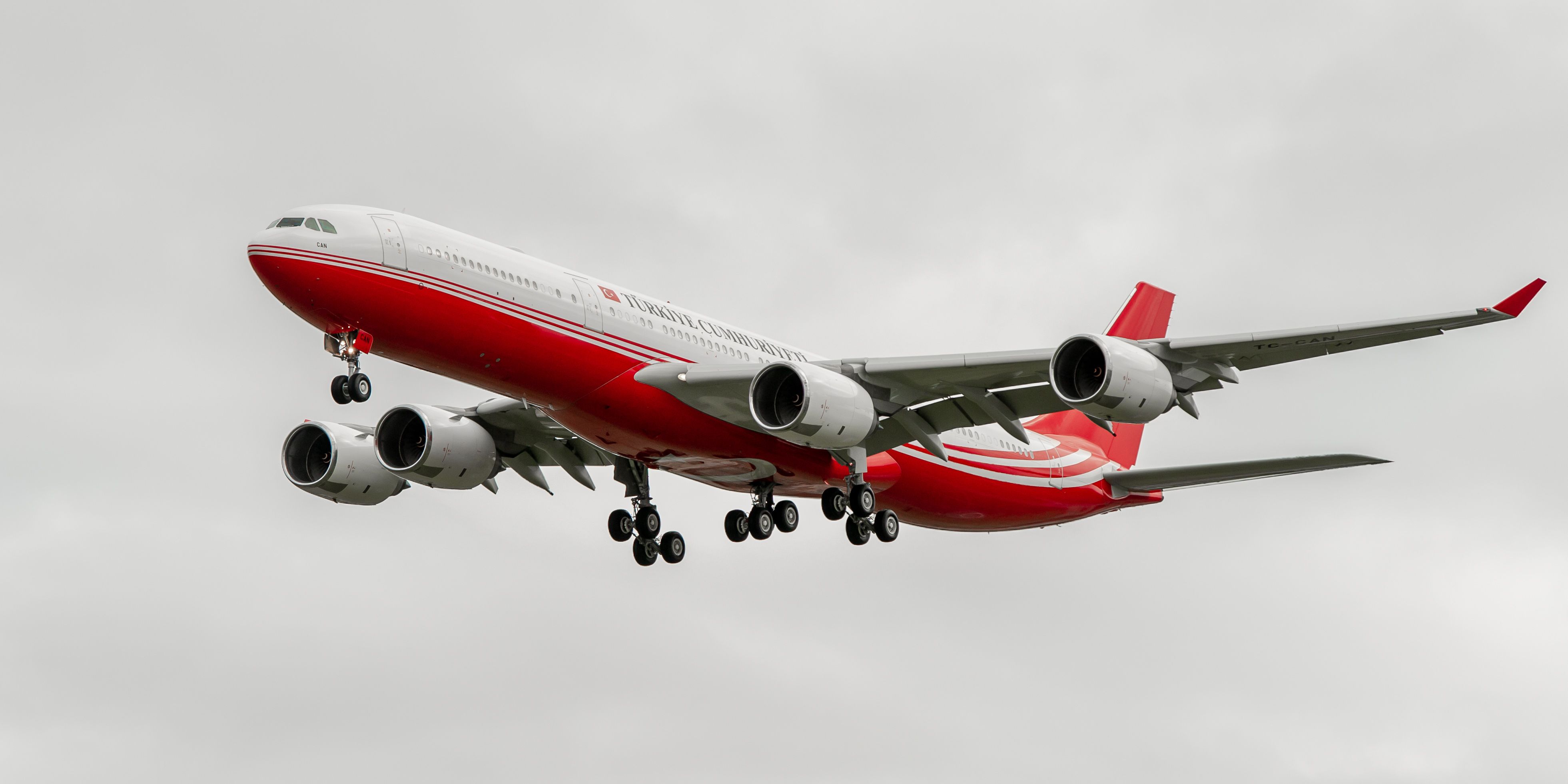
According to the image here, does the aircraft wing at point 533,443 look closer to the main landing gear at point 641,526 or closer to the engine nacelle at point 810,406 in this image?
the main landing gear at point 641,526

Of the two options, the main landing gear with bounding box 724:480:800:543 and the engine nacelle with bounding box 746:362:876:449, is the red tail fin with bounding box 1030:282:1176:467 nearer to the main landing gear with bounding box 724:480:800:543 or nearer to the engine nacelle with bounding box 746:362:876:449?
the main landing gear with bounding box 724:480:800:543

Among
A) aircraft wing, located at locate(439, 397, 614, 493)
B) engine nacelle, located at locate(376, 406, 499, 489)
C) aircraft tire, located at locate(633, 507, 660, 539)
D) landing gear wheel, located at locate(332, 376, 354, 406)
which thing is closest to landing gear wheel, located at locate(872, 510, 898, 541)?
aircraft tire, located at locate(633, 507, 660, 539)

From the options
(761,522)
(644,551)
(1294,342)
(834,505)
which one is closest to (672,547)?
(644,551)

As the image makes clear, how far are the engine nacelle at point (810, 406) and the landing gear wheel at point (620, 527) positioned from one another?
7.03 metres

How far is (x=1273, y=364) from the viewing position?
29328 mm

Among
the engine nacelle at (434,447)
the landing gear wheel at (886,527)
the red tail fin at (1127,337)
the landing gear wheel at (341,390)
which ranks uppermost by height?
the red tail fin at (1127,337)

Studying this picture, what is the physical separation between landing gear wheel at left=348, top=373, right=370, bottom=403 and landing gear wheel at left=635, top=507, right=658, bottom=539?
34.1 ft

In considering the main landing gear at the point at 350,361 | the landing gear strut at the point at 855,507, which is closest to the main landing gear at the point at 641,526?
the landing gear strut at the point at 855,507

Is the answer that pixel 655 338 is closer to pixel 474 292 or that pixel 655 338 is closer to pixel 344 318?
pixel 474 292

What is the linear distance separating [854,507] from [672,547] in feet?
16.5

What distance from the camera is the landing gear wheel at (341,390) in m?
26.4

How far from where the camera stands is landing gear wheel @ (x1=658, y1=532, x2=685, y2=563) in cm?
3609

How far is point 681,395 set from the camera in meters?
30.3

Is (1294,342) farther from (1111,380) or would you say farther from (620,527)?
(620,527)
